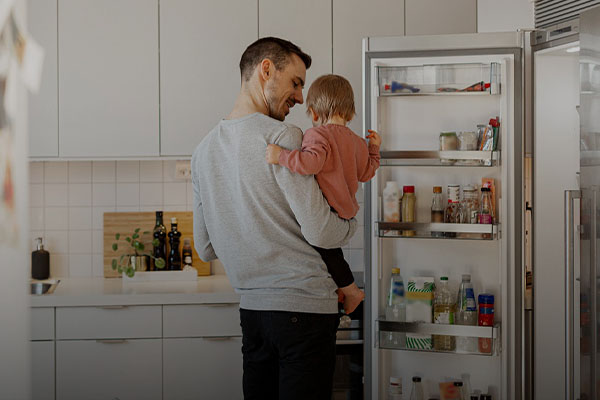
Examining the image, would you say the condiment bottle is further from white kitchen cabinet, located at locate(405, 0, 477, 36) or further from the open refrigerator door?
white kitchen cabinet, located at locate(405, 0, 477, 36)

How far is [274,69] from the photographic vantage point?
5.65ft

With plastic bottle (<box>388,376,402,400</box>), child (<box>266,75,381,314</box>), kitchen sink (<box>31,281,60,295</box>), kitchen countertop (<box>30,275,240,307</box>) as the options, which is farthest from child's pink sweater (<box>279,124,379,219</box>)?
kitchen sink (<box>31,281,60,295</box>)

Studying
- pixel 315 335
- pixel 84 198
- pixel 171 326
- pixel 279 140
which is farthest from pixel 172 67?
pixel 315 335

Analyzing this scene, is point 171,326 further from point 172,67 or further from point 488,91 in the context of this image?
point 488,91

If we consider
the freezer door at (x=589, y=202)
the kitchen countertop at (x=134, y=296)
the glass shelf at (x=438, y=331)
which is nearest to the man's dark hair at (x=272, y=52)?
the freezer door at (x=589, y=202)

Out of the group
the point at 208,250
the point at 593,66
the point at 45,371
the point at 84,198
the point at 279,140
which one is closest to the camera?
the point at 279,140

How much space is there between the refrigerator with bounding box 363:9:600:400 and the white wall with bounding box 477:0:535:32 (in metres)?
0.49

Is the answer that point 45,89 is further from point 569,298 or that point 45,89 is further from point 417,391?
point 569,298

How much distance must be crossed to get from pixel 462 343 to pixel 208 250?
119 centimetres

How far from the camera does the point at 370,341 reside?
268 cm

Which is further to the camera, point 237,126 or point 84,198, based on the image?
point 84,198

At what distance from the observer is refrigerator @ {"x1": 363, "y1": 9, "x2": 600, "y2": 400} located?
2521 mm

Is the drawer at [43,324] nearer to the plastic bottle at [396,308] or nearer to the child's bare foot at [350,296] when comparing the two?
the plastic bottle at [396,308]

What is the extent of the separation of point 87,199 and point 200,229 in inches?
70.2
